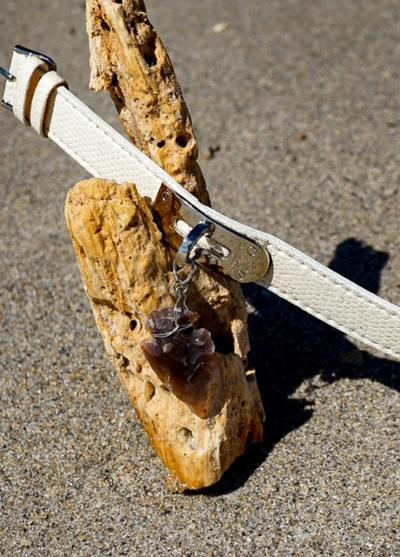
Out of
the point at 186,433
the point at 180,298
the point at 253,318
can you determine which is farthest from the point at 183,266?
the point at 253,318

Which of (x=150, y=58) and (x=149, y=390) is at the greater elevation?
(x=150, y=58)

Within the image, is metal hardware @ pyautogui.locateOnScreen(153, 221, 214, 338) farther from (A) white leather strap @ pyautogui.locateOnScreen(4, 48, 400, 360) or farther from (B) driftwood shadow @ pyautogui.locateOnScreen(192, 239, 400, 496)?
(B) driftwood shadow @ pyautogui.locateOnScreen(192, 239, 400, 496)

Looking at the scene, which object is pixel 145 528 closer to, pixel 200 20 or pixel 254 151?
pixel 254 151

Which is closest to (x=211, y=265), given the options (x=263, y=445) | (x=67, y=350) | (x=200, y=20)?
(x=263, y=445)

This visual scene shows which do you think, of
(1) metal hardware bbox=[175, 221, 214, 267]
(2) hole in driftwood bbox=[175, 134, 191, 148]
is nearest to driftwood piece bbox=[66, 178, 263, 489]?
(1) metal hardware bbox=[175, 221, 214, 267]

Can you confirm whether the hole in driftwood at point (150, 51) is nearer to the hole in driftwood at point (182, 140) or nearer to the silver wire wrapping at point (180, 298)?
the hole in driftwood at point (182, 140)

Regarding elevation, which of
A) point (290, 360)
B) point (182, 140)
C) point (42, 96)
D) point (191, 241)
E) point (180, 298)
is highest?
point (42, 96)

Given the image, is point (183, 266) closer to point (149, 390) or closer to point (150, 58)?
point (149, 390)
